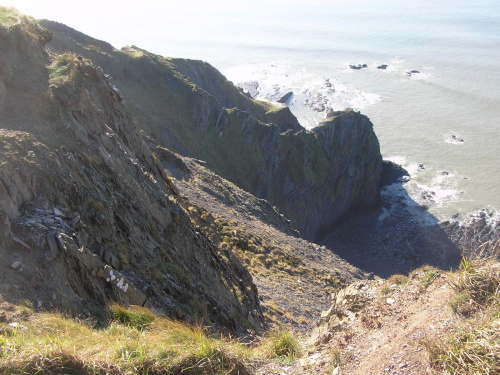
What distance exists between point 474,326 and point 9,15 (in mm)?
17822

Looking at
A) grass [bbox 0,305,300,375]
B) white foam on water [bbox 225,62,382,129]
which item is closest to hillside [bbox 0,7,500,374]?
grass [bbox 0,305,300,375]

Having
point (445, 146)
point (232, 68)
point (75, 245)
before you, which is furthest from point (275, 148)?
point (232, 68)

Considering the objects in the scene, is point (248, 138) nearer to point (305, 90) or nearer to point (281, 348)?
point (281, 348)

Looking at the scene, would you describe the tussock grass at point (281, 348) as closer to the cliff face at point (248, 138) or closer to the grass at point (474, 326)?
the grass at point (474, 326)

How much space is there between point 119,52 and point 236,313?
5055 cm

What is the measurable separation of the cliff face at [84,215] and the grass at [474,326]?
6677 millimetres

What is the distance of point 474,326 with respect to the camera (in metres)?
5.97

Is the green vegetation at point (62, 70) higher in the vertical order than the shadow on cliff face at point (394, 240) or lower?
higher

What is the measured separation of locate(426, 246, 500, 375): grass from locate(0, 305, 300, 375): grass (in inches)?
123

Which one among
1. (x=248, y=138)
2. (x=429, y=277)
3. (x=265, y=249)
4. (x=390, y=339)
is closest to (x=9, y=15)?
(x=390, y=339)

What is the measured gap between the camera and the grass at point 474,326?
526cm

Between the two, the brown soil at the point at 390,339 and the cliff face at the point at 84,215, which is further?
the cliff face at the point at 84,215

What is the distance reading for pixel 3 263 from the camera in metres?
7.71

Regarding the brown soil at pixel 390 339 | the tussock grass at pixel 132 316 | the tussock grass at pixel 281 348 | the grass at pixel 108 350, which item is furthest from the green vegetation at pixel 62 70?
the brown soil at pixel 390 339
